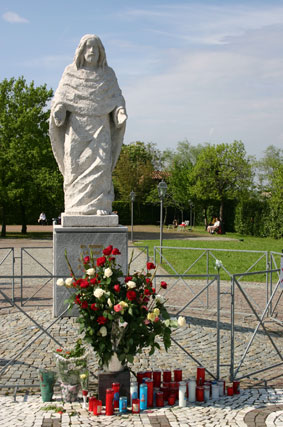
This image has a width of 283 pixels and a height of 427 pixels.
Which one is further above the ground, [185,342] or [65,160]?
[65,160]

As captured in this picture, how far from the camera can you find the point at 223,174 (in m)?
41.1

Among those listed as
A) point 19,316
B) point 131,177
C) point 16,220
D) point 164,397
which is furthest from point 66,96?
point 131,177

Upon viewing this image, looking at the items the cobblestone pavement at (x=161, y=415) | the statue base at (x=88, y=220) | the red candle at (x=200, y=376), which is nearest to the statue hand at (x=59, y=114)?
the statue base at (x=88, y=220)

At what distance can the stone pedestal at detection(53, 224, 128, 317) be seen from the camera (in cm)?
880

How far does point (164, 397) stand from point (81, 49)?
6.06 meters

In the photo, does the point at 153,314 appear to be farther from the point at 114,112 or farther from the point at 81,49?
the point at 81,49

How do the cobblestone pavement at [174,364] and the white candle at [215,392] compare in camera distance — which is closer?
the cobblestone pavement at [174,364]

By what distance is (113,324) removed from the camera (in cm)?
555

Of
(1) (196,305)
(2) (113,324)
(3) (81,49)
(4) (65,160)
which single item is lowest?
(1) (196,305)

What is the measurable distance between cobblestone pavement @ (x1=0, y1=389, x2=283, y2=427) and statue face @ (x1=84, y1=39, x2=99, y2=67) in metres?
5.75

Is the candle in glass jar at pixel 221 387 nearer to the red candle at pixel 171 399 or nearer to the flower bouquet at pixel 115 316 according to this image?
the red candle at pixel 171 399

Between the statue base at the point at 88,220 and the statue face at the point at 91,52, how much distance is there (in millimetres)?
2695

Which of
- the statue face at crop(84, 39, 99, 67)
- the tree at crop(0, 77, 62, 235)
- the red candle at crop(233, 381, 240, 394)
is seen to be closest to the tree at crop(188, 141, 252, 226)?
the tree at crop(0, 77, 62, 235)

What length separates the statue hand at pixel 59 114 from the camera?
9148mm
